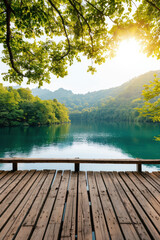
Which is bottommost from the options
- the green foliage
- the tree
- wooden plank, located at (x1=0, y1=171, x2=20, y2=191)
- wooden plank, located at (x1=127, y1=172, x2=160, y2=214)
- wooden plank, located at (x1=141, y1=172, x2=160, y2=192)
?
wooden plank, located at (x1=141, y1=172, x2=160, y2=192)

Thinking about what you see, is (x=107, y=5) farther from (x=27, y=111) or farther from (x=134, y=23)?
(x=27, y=111)

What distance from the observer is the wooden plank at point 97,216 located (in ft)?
6.64

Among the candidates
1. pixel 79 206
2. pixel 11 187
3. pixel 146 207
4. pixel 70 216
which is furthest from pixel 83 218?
pixel 11 187

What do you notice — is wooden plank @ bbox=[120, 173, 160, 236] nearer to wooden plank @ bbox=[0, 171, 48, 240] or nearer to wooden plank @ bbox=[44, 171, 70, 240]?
wooden plank @ bbox=[44, 171, 70, 240]

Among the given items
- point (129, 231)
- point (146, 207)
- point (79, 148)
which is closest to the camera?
point (129, 231)

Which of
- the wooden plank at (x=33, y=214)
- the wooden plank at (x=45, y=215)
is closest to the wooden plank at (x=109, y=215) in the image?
the wooden plank at (x=45, y=215)

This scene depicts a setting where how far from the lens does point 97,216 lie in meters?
2.42

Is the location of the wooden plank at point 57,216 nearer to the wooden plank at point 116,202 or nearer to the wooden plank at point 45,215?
the wooden plank at point 45,215

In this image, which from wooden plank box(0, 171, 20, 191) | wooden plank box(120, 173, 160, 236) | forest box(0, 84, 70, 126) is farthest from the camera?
forest box(0, 84, 70, 126)

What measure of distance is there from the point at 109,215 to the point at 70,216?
74cm

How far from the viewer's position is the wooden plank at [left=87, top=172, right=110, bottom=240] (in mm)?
2025

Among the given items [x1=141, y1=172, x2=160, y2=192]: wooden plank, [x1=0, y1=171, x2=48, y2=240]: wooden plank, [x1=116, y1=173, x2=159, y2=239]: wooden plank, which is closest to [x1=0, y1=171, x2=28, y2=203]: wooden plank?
[x1=0, y1=171, x2=48, y2=240]: wooden plank

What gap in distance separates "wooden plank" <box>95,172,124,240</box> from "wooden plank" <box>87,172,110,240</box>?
0.08 meters

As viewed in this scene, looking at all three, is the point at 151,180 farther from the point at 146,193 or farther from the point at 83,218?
the point at 83,218
